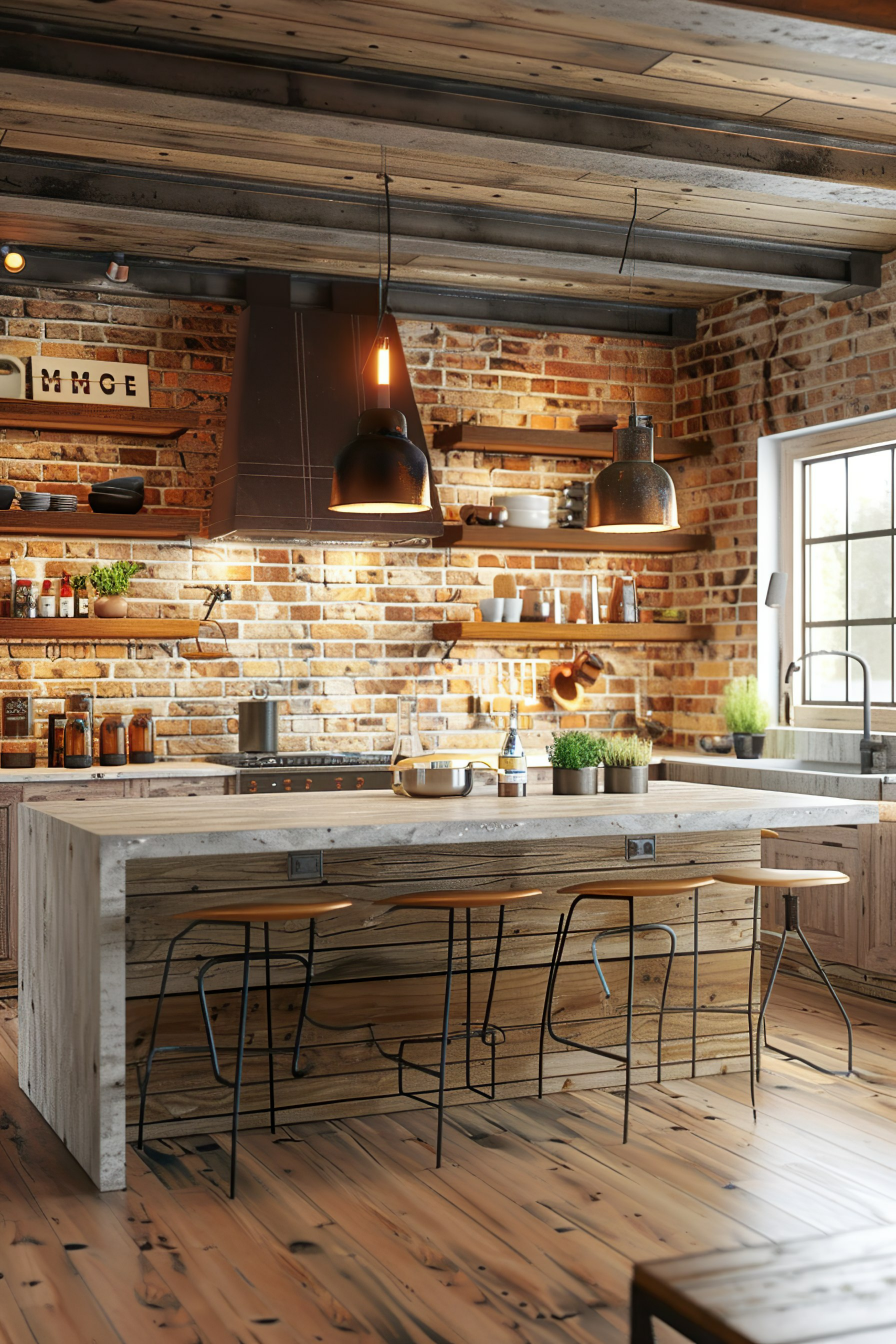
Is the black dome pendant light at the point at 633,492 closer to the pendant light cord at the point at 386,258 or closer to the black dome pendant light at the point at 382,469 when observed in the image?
the black dome pendant light at the point at 382,469

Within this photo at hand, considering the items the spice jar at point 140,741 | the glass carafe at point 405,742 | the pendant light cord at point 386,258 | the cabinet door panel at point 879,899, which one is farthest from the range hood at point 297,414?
the cabinet door panel at point 879,899

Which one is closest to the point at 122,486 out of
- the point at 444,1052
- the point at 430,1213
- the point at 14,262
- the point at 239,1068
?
the point at 14,262

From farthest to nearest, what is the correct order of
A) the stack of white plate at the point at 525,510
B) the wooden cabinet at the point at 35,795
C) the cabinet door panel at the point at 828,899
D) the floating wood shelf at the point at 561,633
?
the stack of white plate at the point at 525,510 → the floating wood shelf at the point at 561,633 → the wooden cabinet at the point at 35,795 → the cabinet door panel at the point at 828,899

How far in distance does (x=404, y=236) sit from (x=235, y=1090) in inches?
123

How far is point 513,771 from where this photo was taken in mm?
4066

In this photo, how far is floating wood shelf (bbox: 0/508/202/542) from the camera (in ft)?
18.3

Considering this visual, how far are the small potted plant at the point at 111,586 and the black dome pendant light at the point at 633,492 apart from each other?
267 centimetres

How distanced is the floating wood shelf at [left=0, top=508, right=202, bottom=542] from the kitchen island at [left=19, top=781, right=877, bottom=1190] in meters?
1.91

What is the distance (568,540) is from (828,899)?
7.17 feet

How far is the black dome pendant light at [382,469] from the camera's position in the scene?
11.8 ft

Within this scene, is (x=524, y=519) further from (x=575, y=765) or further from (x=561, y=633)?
(x=575, y=765)

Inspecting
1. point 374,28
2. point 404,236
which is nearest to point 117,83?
point 374,28

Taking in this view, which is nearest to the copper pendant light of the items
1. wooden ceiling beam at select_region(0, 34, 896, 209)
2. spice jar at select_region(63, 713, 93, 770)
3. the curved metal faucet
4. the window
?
wooden ceiling beam at select_region(0, 34, 896, 209)

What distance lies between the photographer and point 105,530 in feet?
18.7
